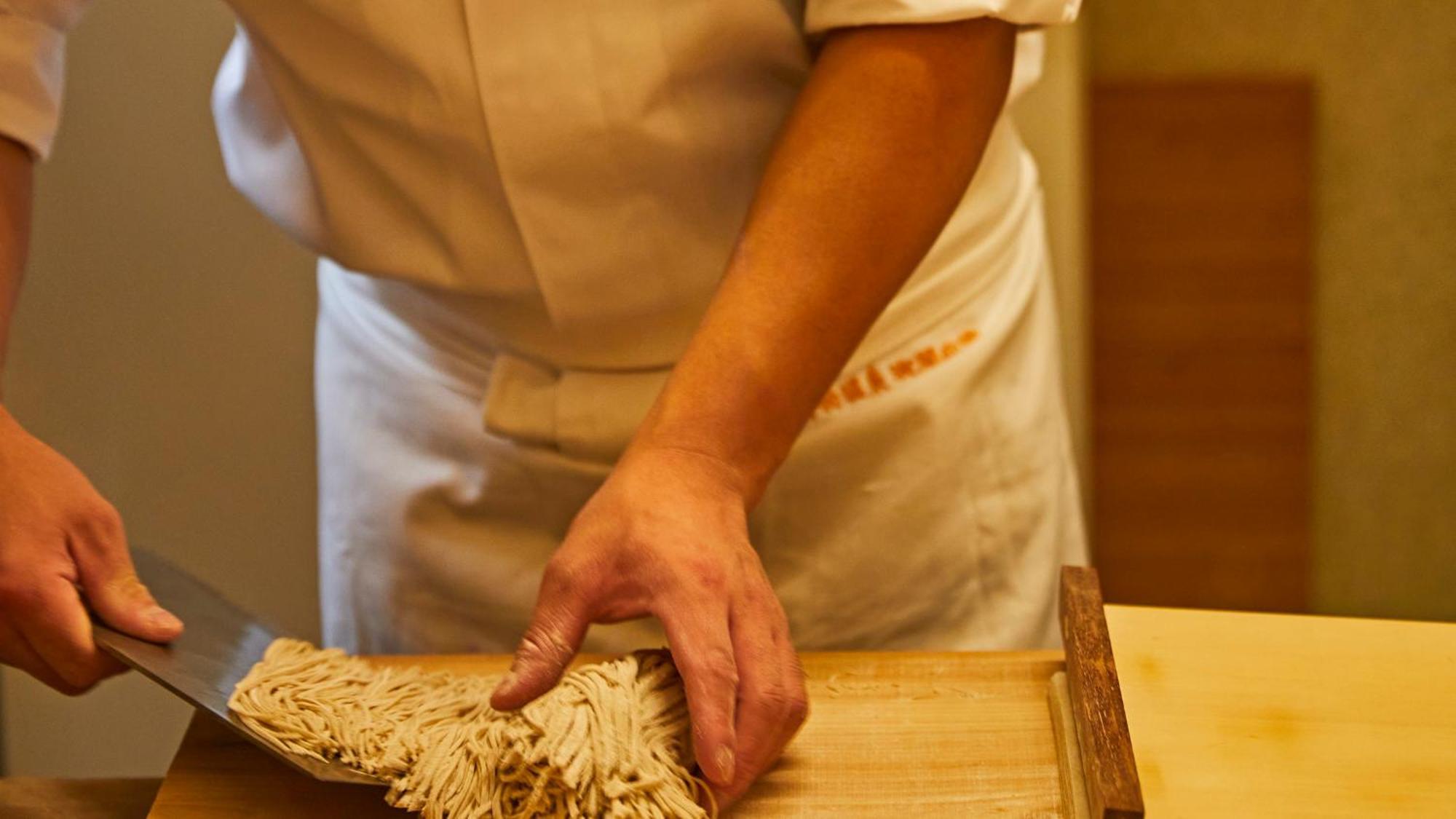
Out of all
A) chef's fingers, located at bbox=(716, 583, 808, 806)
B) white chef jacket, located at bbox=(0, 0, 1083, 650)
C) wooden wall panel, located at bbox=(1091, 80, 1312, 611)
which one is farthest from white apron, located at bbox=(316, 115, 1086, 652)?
wooden wall panel, located at bbox=(1091, 80, 1312, 611)

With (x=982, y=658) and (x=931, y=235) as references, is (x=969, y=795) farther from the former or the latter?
(x=931, y=235)

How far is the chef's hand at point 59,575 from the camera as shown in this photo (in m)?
0.74

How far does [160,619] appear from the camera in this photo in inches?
29.9

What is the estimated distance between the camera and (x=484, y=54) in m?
0.84

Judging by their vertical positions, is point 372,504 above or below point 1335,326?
above

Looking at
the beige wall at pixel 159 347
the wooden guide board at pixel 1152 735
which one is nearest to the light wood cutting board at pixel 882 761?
the wooden guide board at pixel 1152 735

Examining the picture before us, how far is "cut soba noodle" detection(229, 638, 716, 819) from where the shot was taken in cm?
64

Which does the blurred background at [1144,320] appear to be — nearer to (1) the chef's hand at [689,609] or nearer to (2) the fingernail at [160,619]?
(2) the fingernail at [160,619]

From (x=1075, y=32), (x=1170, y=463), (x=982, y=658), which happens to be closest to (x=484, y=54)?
(x=982, y=658)

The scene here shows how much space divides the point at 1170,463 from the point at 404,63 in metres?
1.57

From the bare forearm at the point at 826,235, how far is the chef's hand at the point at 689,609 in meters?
0.04

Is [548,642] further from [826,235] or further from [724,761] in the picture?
→ [826,235]

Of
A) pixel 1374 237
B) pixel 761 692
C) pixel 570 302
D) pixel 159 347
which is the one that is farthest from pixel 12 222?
pixel 1374 237

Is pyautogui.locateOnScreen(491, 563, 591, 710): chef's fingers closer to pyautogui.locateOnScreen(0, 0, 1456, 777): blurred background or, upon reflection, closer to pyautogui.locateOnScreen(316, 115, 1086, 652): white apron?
pyautogui.locateOnScreen(316, 115, 1086, 652): white apron
